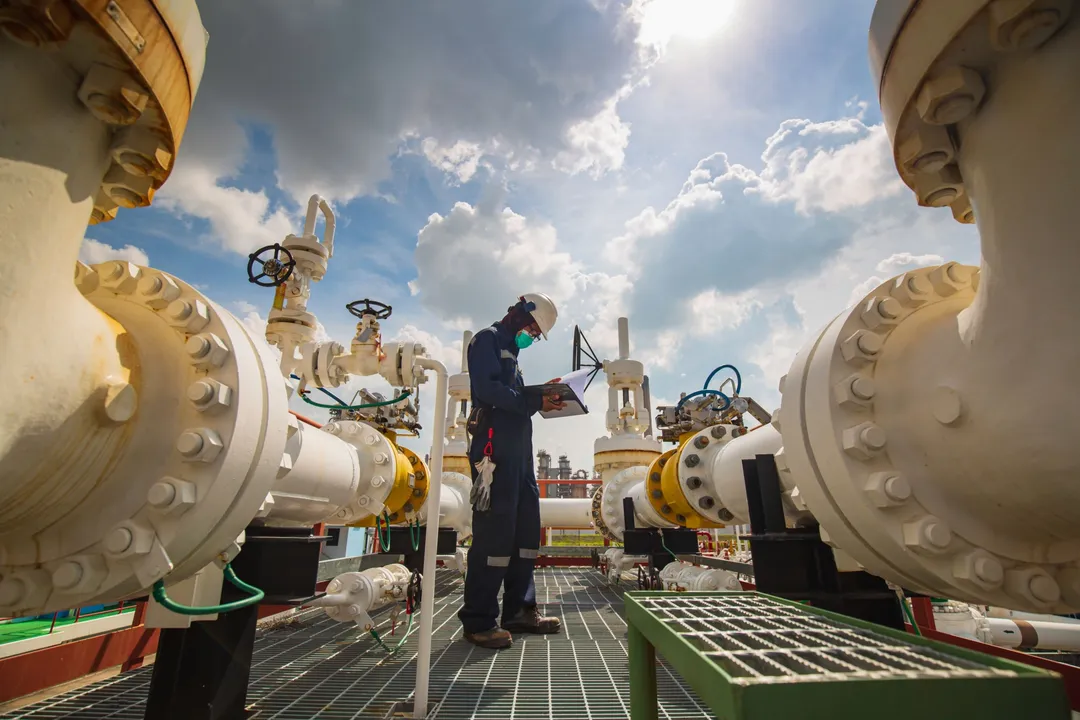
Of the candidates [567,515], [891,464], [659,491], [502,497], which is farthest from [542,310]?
[567,515]

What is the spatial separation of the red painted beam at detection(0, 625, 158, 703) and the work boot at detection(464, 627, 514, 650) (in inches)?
50.5

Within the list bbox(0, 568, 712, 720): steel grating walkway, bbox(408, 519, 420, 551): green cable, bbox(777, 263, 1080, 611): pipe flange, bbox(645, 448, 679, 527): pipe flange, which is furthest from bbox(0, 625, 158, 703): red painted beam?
bbox(645, 448, 679, 527): pipe flange

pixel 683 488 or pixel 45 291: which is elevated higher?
pixel 45 291

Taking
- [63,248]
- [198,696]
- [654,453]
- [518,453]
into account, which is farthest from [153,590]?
[654,453]

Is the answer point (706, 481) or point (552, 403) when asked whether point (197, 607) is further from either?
point (706, 481)

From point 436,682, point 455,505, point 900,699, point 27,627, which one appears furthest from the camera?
point 455,505

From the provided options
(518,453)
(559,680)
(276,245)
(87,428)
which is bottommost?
(559,680)

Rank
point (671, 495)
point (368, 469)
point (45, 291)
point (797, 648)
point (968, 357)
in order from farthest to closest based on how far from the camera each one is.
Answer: point (671, 495)
point (368, 469)
point (968, 357)
point (45, 291)
point (797, 648)

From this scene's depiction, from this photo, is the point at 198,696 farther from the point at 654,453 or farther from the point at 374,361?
the point at 654,453

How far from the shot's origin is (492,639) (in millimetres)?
2441

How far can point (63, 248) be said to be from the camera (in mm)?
1002

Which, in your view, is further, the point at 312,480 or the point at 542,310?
the point at 542,310

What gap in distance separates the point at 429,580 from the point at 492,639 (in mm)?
973

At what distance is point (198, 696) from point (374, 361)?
199 centimetres
